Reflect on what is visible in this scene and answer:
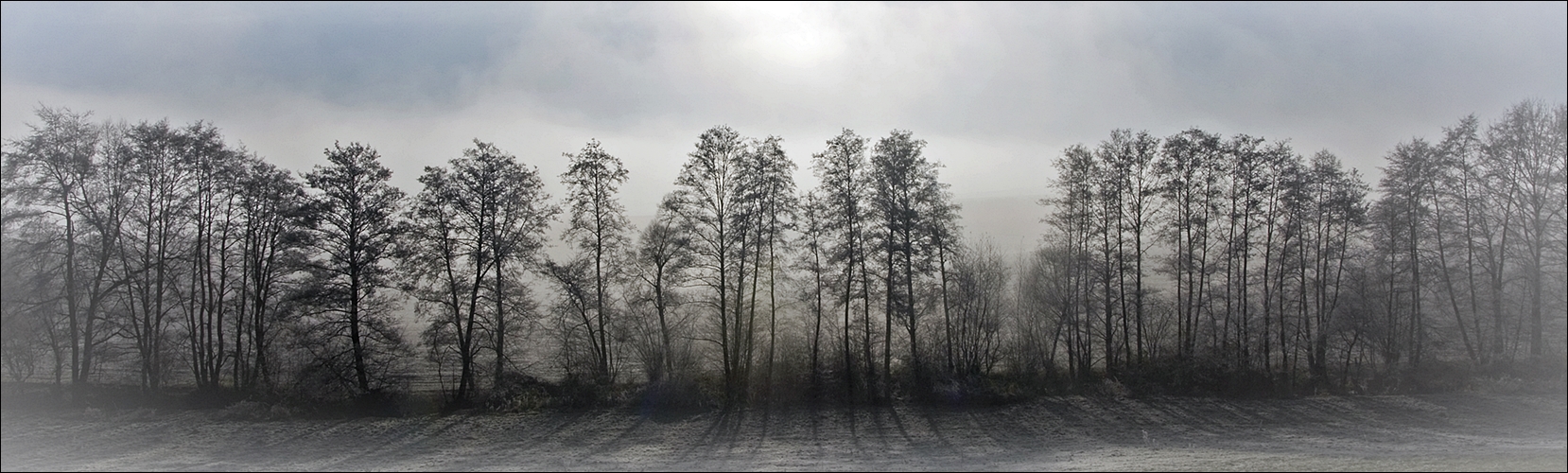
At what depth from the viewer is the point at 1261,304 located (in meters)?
37.0

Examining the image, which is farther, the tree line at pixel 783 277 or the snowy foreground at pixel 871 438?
the tree line at pixel 783 277

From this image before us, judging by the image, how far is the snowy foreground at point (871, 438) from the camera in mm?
20016

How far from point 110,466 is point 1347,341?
42.7m

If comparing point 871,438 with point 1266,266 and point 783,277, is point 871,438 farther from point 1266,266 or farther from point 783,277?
point 1266,266

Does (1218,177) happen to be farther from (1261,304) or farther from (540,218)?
(540,218)

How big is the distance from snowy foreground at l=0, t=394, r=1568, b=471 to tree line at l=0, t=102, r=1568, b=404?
2481mm

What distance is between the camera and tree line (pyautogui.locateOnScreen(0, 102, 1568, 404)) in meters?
29.8

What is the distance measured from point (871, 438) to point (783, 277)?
9024 mm

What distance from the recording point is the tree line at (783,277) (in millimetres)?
29844

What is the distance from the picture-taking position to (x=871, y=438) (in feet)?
86.5

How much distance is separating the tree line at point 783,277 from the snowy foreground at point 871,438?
8.14 feet

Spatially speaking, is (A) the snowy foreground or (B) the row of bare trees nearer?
(A) the snowy foreground

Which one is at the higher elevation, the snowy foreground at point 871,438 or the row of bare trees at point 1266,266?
the row of bare trees at point 1266,266

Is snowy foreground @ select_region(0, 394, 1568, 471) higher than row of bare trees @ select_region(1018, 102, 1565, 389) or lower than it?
lower
